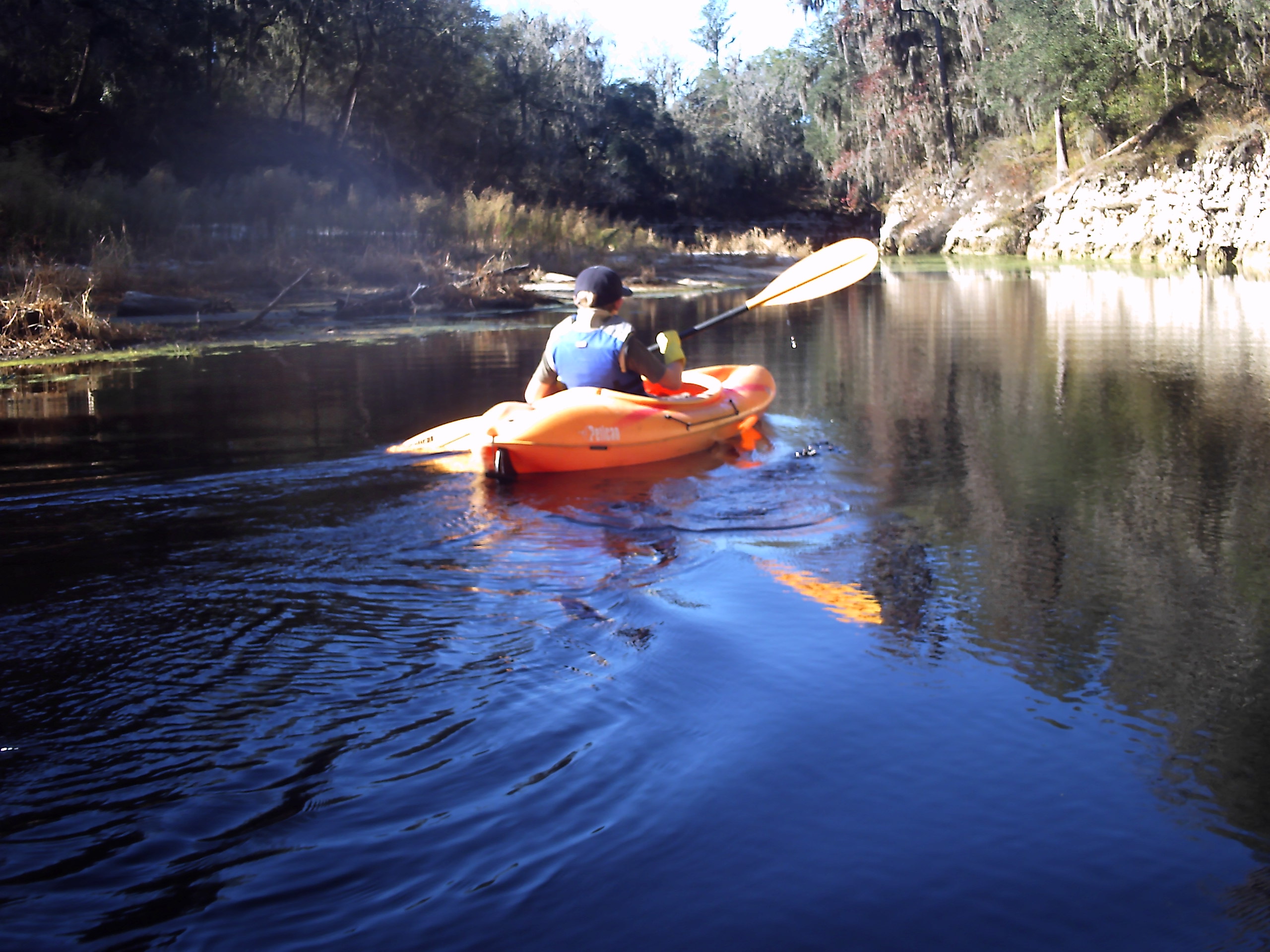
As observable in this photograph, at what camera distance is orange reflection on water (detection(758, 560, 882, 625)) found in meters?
4.07

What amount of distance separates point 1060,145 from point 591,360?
28721 mm

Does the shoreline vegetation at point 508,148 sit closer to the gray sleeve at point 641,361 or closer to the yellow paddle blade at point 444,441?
the yellow paddle blade at point 444,441

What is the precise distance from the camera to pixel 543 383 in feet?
23.0

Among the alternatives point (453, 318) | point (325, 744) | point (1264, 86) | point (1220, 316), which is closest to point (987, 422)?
point (325, 744)

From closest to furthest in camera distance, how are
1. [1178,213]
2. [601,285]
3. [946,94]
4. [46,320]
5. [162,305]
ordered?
[601,285]
[46,320]
[162,305]
[1178,213]
[946,94]

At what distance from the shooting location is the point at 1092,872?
246cm

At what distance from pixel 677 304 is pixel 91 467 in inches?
589

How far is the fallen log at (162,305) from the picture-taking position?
48.4 ft

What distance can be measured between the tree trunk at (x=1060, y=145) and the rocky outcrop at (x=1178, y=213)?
2.59ft

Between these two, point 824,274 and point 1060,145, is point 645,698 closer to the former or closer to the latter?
point 824,274

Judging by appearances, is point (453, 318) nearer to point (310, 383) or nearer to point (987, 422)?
point (310, 383)

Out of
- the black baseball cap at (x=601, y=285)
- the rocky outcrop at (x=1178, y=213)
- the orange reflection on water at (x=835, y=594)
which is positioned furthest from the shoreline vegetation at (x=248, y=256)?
the rocky outcrop at (x=1178, y=213)

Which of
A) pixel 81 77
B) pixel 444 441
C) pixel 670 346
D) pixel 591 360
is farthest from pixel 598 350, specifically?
pixel 81 77

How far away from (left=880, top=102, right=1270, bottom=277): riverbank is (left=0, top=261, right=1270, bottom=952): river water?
60.3 feet
